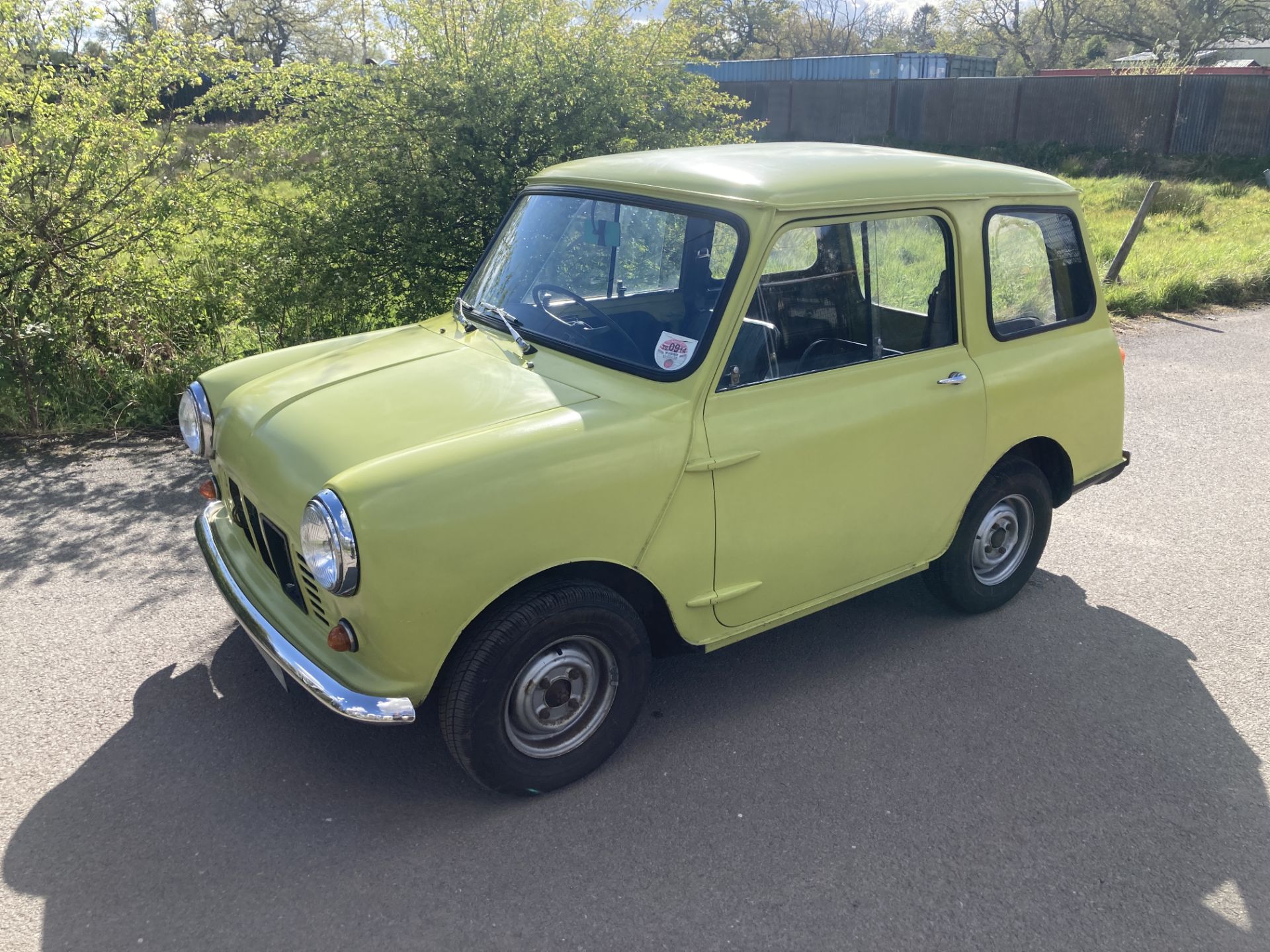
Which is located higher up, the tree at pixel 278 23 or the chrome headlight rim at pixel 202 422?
the tree at pixel 278 23

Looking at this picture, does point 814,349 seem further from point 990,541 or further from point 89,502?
point 89,502

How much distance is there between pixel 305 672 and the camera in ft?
9.01

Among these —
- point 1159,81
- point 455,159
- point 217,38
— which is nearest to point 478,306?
point 455,159

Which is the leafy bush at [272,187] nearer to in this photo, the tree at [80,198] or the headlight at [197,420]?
the tree at [80,198]

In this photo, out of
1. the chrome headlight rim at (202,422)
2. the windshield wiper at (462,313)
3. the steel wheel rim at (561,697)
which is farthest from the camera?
the windshield wiper at (462,313)

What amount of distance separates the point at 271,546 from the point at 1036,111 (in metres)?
27.5

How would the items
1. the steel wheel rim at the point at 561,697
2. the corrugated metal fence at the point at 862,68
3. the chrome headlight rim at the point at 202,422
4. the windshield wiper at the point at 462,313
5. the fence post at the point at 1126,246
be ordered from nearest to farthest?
the steel wheel rim at the point at 561,697, the chrome headlight rim at the point at 202,422, the windshield wiper at the point at 462,313, the fence post at the point at 1126,246, the corrugated metal fence at the point at 862,68

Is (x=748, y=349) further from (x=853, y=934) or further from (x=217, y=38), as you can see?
(x=217, y=38)

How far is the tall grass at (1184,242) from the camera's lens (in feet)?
35.2

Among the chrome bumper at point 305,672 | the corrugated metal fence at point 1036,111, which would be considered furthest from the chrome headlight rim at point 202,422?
the corrugated metal fence at point 1036,111

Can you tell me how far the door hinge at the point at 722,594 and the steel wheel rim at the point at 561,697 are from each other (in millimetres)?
321

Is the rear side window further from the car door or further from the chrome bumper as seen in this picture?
the chrome bumper

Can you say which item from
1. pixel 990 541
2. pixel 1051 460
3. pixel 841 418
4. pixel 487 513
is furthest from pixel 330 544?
pixel 1051 460

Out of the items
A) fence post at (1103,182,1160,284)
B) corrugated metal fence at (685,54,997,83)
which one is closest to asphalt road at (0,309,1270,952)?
fence post at (1103,182,1160,284)
